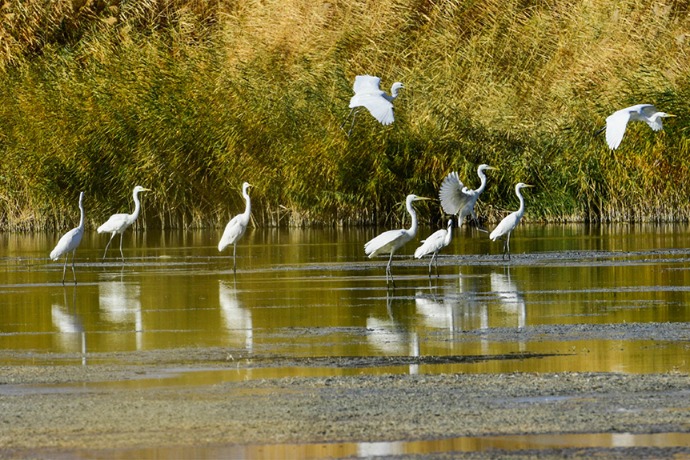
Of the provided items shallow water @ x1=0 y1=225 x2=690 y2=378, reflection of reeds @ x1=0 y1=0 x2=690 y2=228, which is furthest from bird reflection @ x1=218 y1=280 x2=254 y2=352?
reflection of reeds @ x1=0 y1=0 x2=690 y2=228

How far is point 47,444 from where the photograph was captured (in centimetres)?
805

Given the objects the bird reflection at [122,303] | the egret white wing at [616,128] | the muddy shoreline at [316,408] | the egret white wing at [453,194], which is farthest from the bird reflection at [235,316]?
the egret white wing at [453,194]

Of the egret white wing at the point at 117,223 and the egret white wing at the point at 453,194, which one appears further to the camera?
the egret white wing at the point at 117,223

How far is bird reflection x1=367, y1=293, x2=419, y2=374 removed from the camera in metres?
11.4

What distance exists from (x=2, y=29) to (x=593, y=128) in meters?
16.4

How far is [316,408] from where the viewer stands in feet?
29.2

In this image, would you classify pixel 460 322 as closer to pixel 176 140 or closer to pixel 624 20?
pixel 176 140

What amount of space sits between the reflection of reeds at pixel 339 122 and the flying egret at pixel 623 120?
750 cm

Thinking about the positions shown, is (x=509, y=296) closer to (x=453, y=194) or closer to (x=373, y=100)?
(x=373, y=100)

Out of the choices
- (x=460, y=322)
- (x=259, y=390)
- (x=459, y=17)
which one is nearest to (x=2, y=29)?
(x=459, y=17)

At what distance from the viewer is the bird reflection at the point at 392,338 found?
11.4 m

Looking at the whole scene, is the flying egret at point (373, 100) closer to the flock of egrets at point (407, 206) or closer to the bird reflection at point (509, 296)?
the flock of egrets at point (407, 206)

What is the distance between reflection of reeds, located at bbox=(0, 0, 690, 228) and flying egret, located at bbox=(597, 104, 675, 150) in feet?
24.6

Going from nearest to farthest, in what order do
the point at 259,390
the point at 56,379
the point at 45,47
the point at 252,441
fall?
the point at 252,441 → the point at 259,390 → the point at 56,379 → the point at 45,47
